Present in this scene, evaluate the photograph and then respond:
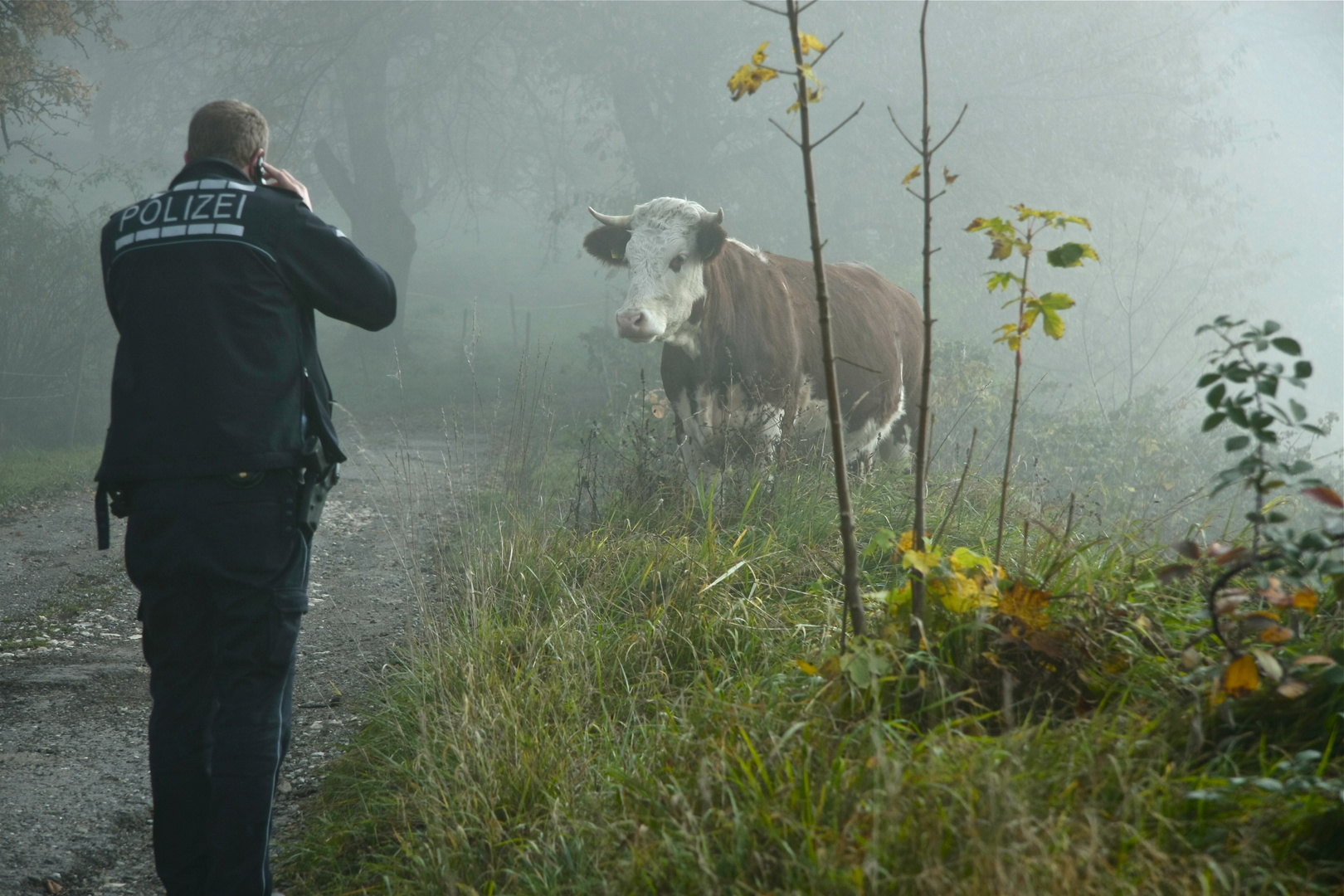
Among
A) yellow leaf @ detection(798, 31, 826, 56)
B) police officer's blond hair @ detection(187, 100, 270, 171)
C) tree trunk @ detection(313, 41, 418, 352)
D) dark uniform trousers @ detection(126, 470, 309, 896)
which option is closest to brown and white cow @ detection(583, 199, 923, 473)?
police officer's blond hair @ detection(187, 100, 270, 171)

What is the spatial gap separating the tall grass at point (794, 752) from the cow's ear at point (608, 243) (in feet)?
8.60

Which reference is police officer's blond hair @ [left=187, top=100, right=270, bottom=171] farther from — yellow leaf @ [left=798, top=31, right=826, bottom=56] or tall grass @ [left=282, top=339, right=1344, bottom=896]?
tall grass @ [left=282, top=339, right=1344, bottom=896]

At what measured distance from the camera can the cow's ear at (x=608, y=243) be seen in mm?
6027

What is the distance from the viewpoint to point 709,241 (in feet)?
18.6

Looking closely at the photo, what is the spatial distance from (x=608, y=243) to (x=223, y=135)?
12.1 ft

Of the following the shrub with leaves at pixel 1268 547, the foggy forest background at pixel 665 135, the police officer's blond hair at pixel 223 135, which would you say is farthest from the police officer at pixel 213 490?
the foggy forest background at pixel 665 135

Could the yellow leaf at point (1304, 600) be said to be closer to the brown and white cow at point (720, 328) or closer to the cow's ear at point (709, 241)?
the brown and white cow at point (720, 328)

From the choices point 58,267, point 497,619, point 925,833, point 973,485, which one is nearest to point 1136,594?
point 925,833

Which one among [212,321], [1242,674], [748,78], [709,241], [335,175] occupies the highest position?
[335,175]

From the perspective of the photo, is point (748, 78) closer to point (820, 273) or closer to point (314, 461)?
point (820, 273)

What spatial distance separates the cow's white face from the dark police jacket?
118 inches

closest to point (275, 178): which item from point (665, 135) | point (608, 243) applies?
point (608, 243)

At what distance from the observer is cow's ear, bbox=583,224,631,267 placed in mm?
6027

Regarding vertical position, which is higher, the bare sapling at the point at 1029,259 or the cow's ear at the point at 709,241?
the cow's ear at the point at 709,241
